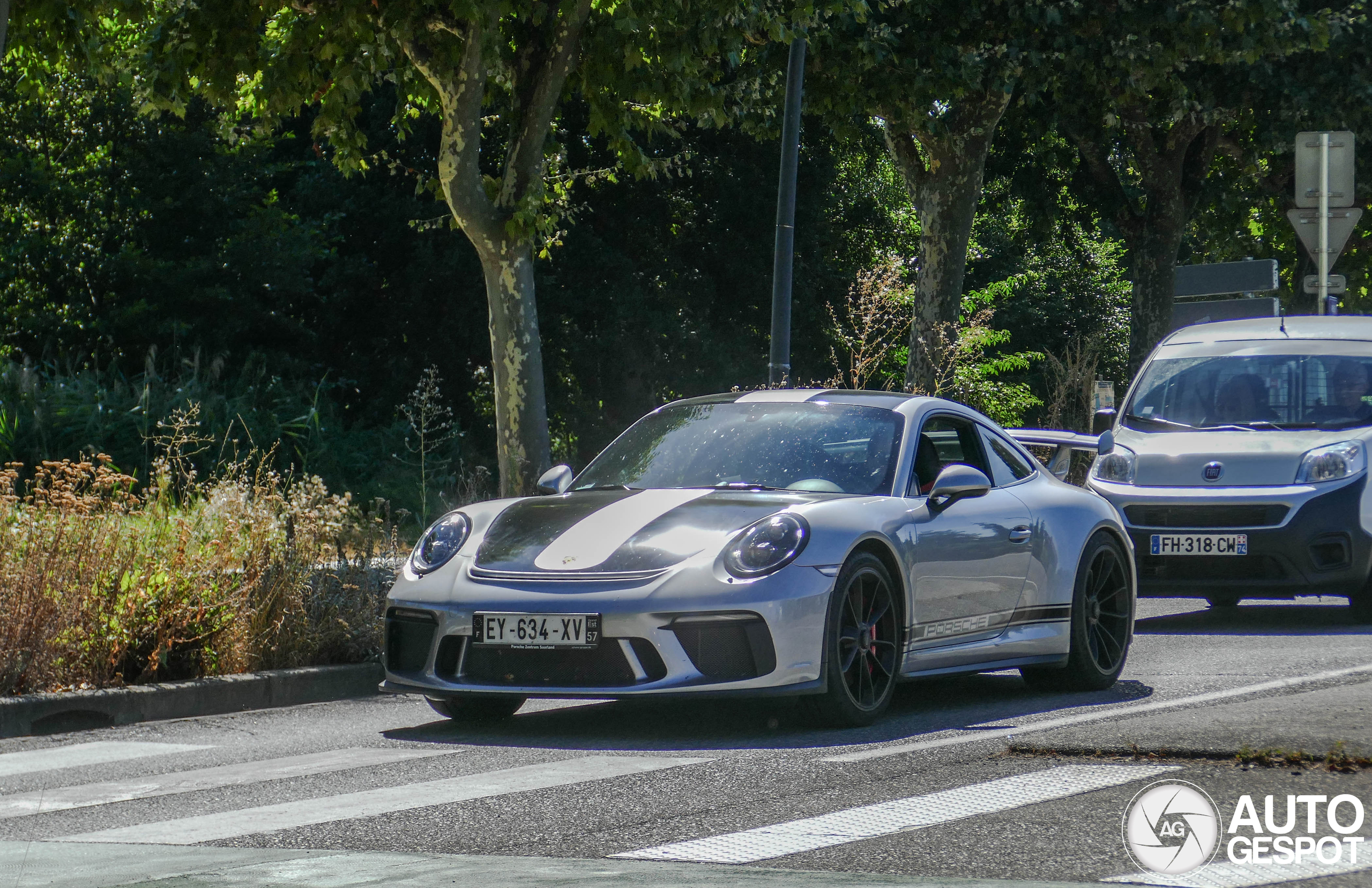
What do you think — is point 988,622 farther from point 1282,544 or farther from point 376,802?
point 1282,544

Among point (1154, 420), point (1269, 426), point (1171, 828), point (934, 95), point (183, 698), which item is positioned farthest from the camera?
point (934, 95)

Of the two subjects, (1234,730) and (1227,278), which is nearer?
(1234,730)

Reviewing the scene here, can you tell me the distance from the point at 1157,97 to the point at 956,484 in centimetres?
1771

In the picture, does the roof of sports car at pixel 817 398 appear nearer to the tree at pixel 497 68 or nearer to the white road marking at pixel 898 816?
the white road marking at pixel 898 816

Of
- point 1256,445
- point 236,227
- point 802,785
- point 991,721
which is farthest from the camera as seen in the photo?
point 236,227

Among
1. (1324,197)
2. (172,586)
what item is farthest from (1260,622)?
(1324,197)

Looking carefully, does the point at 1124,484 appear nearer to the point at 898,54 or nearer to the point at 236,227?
the point at 898,54

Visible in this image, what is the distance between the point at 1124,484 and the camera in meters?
12.1

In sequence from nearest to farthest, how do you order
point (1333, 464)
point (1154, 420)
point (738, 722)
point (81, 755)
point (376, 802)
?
point (376, 802) → point (81, 755) → point (738, 722) → point (1333, 464) → point (1154, 420)

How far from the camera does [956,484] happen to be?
25.4 feet

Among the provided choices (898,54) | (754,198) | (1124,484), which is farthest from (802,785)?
(754,198)

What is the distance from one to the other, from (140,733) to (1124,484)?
268 inches

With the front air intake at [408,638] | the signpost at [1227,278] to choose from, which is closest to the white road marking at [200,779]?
the front air intake at [408,638]

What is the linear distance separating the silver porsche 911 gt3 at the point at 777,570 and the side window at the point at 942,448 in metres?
0.01
